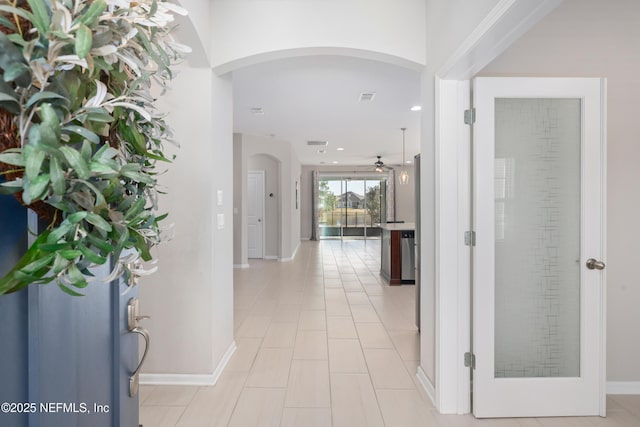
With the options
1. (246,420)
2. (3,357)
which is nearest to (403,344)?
(246,420)

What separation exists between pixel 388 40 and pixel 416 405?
2594 mm

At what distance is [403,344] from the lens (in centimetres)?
361

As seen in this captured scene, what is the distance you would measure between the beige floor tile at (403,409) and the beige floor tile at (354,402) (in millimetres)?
54

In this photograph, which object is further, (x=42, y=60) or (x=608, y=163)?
(x=608, y=163)

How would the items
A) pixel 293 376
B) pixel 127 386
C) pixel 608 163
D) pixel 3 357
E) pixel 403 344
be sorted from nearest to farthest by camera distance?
pixel 3 357, pixel 127 386, pixel 608 163, pixel 293 376, pixel 403 344

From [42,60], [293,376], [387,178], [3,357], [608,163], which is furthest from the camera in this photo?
[387,178]

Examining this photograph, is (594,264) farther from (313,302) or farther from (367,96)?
(367,96)

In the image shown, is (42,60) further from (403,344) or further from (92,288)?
(403,344)

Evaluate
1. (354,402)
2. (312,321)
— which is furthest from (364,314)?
(354,402)

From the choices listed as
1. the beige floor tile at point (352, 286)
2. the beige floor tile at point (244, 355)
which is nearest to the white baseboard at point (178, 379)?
the beige floor tile at point (244, 355)

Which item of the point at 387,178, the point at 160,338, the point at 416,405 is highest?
the point at 387,178

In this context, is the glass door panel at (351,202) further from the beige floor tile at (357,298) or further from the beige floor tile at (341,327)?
the beige floor tile at (341,327)

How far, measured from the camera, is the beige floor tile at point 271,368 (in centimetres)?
283

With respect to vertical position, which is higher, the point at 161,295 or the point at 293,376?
the point at 161,295
